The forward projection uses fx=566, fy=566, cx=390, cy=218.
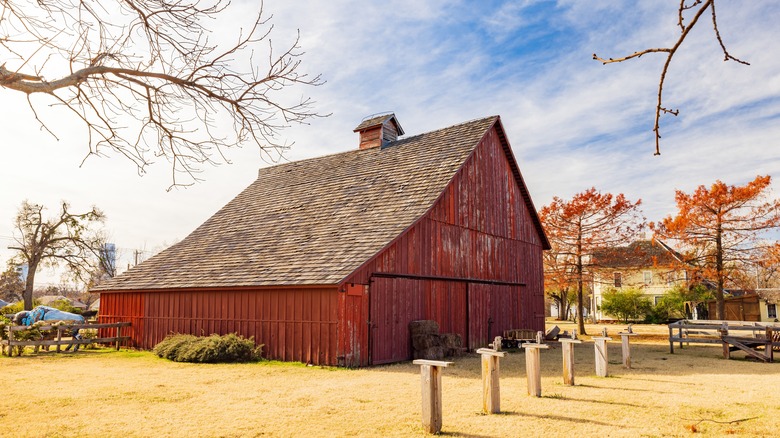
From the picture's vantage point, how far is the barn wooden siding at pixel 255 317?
1617 cm

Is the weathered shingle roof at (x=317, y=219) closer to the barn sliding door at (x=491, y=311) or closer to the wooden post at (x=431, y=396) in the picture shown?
the barn sliding door at (x=491, y=311)

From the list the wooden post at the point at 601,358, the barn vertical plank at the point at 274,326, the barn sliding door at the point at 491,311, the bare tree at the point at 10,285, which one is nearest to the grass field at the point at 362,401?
the wooden post at the point at 601,358

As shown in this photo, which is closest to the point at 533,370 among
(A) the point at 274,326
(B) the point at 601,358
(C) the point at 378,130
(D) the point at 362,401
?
(D) the point at 362,401

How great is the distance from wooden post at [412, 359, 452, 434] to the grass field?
0.24m

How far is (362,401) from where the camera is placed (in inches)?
413

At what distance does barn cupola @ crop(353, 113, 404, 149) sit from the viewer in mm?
25797

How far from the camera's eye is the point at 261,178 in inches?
1146

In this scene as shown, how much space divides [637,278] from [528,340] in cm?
3725

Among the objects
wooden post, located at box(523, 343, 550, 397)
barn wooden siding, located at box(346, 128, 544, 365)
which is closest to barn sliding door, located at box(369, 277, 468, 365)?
barn wooden siding, located at box(346, 128, 544, 365)

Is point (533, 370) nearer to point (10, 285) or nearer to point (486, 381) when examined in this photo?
point (486, 381)

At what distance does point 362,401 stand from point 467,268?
11.2 m

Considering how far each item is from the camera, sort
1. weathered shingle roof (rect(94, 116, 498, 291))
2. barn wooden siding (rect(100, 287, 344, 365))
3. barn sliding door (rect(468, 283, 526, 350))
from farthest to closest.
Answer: barn sliding door (rect(468, 283, 526, 350))
weathered shingle roof (rect(94, 116, 498, 291))
barn wooden siding (rect(100, 287, 344, 365))

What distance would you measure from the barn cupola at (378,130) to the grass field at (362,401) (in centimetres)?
1231

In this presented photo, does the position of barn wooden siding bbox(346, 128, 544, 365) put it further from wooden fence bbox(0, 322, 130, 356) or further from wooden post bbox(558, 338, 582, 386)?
wooden fence bbox(0, 322, 130, 356)
